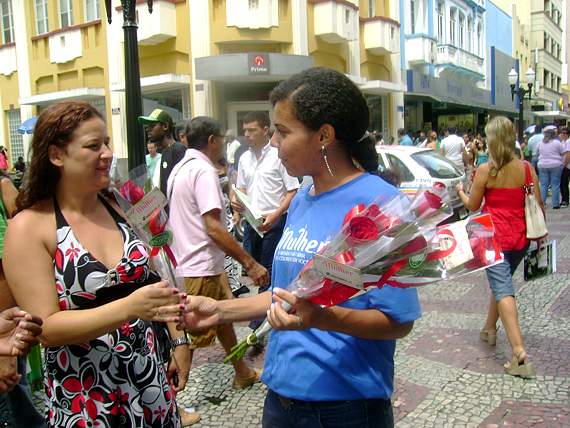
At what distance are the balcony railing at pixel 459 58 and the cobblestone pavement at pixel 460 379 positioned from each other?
23539 mm

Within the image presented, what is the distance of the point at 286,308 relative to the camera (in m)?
1.73

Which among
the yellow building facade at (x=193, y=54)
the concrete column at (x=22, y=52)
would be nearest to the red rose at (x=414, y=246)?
the yellow building facade at (x=193, y=54)

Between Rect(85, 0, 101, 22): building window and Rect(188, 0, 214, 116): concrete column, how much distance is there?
4.16m

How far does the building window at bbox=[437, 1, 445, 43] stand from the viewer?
28.3 m

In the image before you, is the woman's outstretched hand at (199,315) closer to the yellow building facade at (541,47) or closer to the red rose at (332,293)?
the red rose at (332,293)

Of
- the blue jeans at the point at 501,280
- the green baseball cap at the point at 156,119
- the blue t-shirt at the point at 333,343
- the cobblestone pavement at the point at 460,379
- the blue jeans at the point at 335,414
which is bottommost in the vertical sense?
the cobblestone pavement at the point at 460,379

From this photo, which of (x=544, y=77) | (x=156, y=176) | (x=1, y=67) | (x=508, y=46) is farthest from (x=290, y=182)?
(x=544, y=77)

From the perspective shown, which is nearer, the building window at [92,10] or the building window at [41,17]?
the building window at [92,10]

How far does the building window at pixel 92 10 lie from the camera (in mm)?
20737

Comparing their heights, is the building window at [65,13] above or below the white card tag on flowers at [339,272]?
above

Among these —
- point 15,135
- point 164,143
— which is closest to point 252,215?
point 164,143

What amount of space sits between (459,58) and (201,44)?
1634 centimetres

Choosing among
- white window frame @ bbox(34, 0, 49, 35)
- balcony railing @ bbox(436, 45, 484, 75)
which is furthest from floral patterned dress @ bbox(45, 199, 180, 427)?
balcony railing @ bbox(436, 45, 484, 75)

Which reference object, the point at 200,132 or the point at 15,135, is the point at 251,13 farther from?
the point at 200,132
